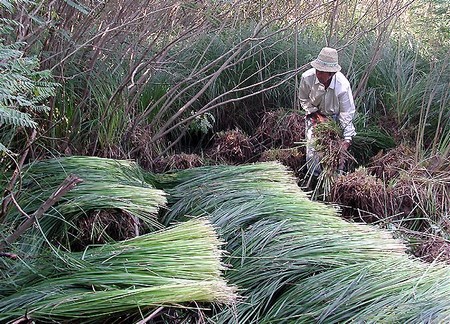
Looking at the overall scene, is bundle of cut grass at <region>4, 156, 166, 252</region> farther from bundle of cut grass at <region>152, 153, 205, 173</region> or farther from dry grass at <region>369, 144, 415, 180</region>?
dry grass at <region>369, 144, 415, 180</region>

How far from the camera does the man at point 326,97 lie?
441cm

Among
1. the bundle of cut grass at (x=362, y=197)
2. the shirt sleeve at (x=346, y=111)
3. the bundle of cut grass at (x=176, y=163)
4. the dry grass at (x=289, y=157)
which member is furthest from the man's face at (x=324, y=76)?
the bundle of cut grass at (x=176, y=163)

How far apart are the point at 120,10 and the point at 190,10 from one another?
68cm

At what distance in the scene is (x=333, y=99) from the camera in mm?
4637

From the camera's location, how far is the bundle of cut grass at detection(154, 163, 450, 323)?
7.57ft

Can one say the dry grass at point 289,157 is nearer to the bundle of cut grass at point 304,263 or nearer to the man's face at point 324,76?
the man's face at point 324,76

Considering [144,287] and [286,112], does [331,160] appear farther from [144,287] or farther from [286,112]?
[144,287]

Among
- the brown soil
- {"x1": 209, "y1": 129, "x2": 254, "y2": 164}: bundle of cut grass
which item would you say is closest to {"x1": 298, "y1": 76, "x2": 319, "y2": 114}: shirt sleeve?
{"x1": 209, "y1": 129, "x2": 254, "y2": 164}: bundle of cut grass

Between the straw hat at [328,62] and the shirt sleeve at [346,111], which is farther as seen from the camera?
the shirt sleeve at [346,111]

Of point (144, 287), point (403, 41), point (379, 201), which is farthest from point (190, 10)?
point (403, 41)

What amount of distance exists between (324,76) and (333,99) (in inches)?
8.8

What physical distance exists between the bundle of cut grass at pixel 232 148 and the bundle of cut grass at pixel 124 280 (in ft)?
6.96

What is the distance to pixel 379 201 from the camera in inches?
153

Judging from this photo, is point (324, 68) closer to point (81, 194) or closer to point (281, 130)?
point (281, 130)
